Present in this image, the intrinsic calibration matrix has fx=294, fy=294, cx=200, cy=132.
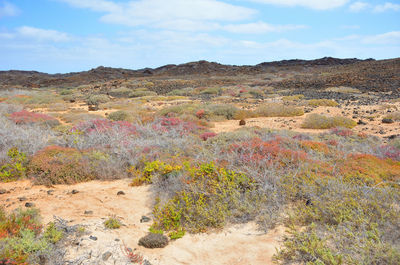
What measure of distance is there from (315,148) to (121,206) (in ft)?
14.3

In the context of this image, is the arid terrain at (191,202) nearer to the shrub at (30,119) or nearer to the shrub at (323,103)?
the shrub at (30,119)

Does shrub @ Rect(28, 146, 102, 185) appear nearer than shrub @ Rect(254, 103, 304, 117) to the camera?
Yes

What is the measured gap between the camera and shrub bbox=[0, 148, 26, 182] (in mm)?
6406

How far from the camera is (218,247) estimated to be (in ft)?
12.7

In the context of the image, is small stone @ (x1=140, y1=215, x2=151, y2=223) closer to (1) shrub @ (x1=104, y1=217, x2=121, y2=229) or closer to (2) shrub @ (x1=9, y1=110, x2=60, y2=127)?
(1) shrub @ (x1=104, y1=217, x2=121, y2=229)

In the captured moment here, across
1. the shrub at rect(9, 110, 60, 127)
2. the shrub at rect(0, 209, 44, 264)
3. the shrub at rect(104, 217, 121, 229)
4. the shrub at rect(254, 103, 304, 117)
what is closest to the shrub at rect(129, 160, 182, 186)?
the shrub at rect(104, 217, 121, 229)

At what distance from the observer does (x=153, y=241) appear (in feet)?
12.9

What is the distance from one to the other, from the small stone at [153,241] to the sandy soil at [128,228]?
0.07 m

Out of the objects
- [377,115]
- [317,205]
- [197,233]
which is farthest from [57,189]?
[377,115]

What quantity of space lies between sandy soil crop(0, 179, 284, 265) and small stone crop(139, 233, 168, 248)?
0.24ft

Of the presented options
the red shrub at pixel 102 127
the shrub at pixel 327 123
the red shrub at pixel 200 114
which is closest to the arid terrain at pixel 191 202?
the red shrub at pixel 102 127

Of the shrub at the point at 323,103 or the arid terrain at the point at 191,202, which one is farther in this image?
the shrub at the point at 323,103

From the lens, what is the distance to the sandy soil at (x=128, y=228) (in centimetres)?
370

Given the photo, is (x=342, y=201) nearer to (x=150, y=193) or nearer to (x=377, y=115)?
(x=150, y=193)
